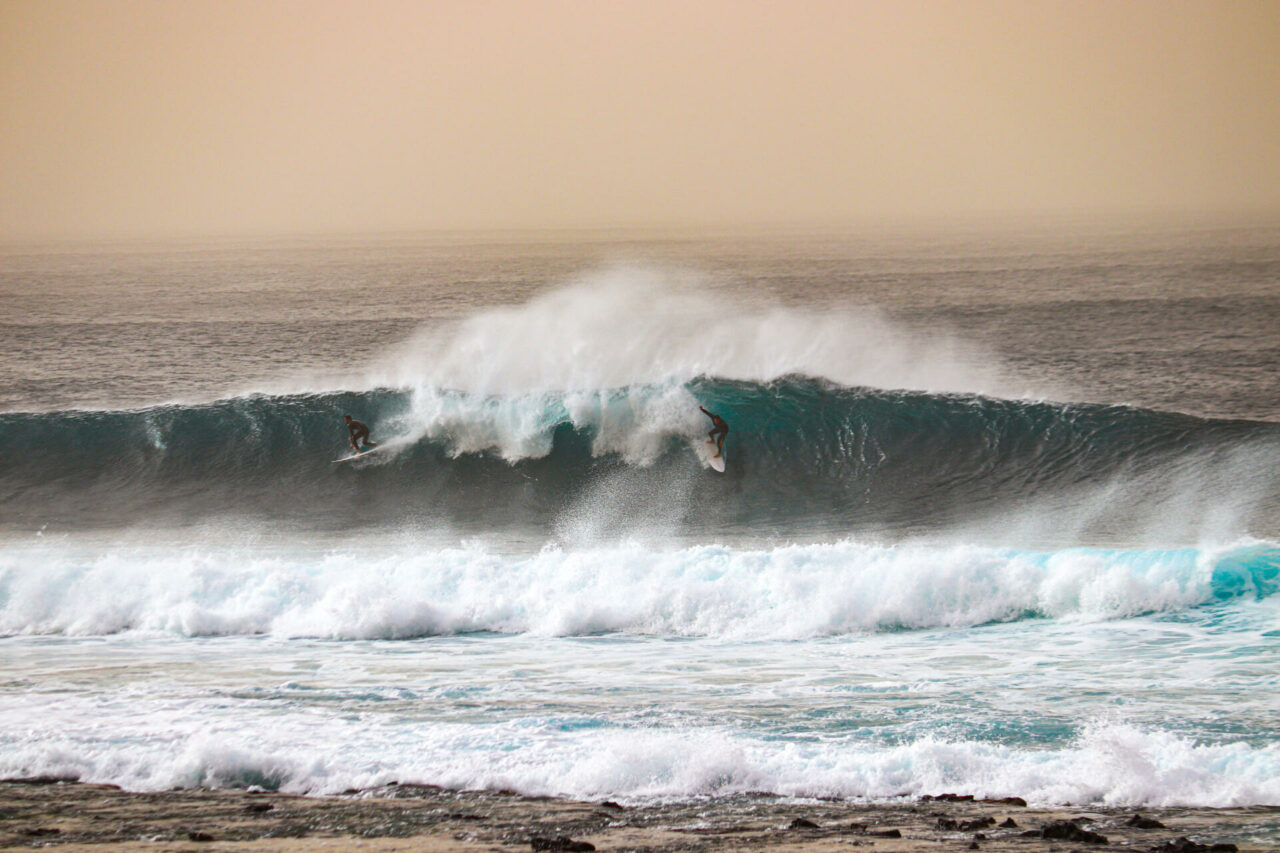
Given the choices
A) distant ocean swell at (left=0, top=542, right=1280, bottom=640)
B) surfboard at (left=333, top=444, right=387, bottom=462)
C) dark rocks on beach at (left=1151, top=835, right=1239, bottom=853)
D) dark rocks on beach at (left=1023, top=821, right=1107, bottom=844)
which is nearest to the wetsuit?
surfboard at (left=333, top=444, right=387, bottom=462)

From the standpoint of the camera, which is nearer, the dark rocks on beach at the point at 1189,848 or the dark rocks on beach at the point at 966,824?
the dark rocks on beach at the point at 1189,848

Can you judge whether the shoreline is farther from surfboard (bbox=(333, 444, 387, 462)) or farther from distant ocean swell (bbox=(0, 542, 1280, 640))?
surfboard (bbox=(333, 444, 387, 462))

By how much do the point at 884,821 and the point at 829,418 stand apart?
10.7 m

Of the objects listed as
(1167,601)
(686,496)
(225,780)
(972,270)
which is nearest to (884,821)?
(225,780)

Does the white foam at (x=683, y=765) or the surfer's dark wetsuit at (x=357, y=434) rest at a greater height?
the surfer's dark wetsuit at (x=357, y=434)

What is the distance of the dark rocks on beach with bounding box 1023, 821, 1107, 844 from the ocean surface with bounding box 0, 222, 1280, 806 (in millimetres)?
872

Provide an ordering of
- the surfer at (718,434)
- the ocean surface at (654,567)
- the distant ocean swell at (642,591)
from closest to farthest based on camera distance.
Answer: the ocean surface at (654,567) → the distant ocean swell at (642,591) → the surfer at (718,434)

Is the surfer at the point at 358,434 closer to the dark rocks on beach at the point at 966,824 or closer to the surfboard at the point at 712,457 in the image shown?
the surfboard at the point at 712,457

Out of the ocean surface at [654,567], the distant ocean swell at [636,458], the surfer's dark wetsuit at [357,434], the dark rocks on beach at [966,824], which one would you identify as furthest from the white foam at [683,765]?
the surfer's dark wetsuit at [357,434]

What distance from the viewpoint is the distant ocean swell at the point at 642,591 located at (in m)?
→ 9.16

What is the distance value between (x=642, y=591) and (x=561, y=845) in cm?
528

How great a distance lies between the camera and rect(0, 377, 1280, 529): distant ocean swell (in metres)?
13.1

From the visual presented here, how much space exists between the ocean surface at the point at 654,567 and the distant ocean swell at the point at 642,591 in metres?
0.04

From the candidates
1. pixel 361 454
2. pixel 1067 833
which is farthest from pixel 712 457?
pixel 1067 833
